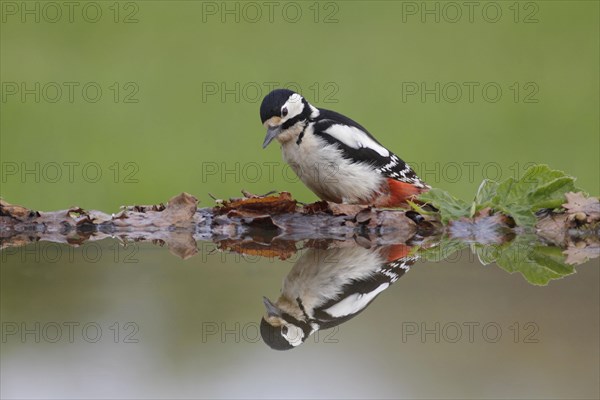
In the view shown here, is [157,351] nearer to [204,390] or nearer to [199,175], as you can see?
[204,390]

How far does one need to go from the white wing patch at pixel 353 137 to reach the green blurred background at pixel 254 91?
13.5 feet

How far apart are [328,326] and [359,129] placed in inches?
136

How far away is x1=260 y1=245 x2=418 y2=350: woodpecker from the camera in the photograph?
11.2 ft

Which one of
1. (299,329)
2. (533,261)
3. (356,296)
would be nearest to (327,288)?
(356,296)

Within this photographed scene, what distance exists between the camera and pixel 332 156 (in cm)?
638

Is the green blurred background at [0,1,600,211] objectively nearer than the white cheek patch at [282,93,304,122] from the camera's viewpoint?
No

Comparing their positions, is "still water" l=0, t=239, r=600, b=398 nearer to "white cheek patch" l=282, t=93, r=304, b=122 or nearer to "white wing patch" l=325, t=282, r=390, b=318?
"white wing patch" l=325, t=282, r=390, b=318

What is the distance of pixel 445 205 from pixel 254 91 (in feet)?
26.0

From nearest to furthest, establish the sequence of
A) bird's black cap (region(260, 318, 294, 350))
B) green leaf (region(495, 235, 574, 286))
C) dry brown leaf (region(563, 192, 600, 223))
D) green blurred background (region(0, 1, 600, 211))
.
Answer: bird's black cap (region(260, 318, 294, 350)), green leaf (region(495, 235, 574, 286)), dry brown leaf (region(563, 192, 600, 223)), green blurred background (region(0, 1, 600, 211))

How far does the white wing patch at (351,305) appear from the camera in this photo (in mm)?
3600

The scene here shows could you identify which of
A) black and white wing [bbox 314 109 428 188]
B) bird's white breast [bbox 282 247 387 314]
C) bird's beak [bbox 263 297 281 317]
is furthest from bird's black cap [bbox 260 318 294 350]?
black and white wing [bbox 314 109 428 188]

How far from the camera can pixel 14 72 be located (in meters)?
13.8

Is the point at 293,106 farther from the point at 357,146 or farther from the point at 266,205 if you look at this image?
the point at 266,205

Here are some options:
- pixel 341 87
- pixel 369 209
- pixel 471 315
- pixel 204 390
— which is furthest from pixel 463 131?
pixel 204 390
